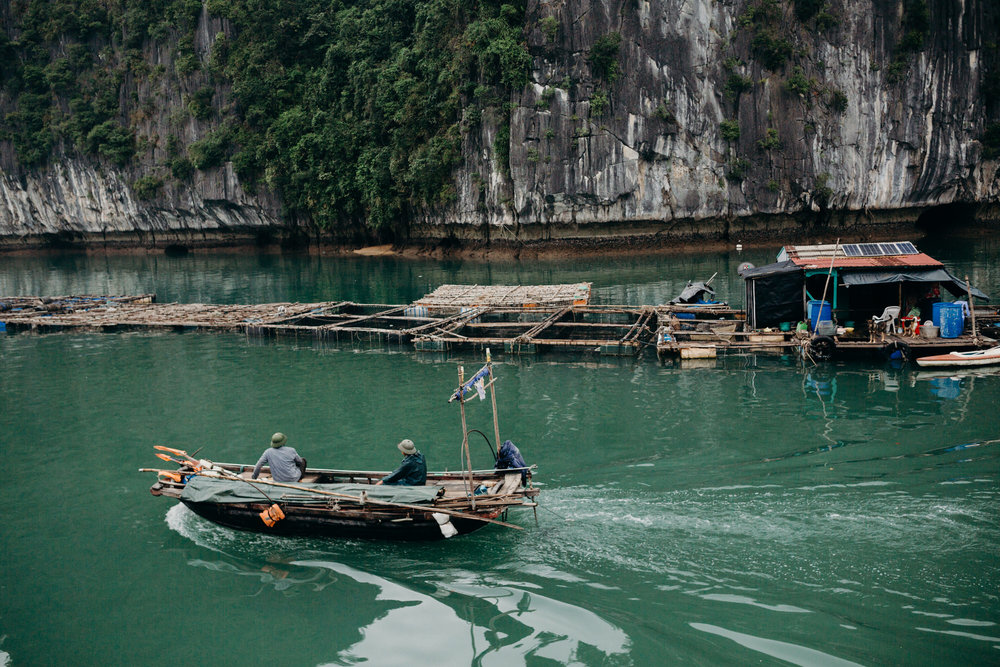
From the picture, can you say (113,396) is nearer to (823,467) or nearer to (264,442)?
(264,442)

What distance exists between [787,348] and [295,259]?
3530 cm

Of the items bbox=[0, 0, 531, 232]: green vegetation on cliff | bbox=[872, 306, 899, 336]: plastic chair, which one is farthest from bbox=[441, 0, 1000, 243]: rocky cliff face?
bbox=[872, 306, 899, 336]: plastic chair

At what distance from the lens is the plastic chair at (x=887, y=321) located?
16.2 m

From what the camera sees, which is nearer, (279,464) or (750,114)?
(279,464)

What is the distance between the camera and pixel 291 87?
4875 centimetres

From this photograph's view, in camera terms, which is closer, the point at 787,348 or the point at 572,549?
the point at 572,549

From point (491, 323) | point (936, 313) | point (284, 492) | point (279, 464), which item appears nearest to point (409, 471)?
point (284, 492)

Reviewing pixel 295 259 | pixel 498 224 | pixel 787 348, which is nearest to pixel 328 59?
pixel 295 259

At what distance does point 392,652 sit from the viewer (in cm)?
694

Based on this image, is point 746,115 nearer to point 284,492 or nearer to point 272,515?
point 284,492

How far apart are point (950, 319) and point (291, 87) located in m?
44.6

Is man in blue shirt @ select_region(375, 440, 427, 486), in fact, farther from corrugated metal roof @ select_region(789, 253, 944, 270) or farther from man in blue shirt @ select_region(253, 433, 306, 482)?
corrugated metal roof @ select_region(789, 253, 944, 270)

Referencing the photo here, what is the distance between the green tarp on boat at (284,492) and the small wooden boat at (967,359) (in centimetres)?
1191

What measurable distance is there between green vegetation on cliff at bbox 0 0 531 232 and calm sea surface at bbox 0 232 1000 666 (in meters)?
28.3
